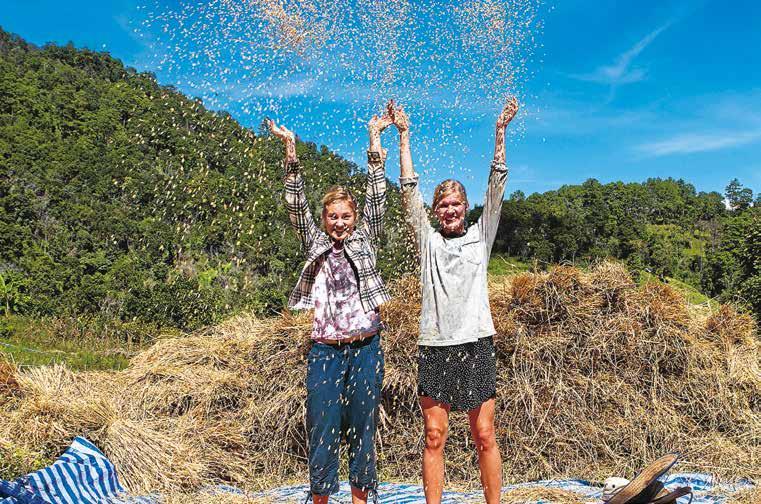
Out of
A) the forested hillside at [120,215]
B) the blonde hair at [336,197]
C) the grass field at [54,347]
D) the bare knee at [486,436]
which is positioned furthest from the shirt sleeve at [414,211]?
the forested hillside at [120,215]

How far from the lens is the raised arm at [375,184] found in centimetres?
321

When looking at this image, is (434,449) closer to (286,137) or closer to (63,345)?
(286,137)

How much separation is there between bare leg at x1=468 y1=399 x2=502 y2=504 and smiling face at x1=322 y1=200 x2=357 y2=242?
3.63ft

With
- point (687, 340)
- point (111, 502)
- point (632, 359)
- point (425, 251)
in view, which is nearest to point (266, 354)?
point (111, 502)

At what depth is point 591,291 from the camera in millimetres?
5328

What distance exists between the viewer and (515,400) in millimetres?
4816

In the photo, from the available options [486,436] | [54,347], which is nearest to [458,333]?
[486,436]

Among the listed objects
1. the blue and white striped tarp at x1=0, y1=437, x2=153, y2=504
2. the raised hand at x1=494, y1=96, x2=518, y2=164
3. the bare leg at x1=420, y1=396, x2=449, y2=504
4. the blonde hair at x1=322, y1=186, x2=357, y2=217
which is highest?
the raised hand at x1=494, y1=96, x2=518, y2=164

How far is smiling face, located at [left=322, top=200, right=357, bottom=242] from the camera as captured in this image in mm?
3150

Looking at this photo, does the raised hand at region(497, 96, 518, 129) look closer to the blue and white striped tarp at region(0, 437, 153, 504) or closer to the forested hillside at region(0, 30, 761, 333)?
the blue and white striped tarp at region(0, 437, 153, 504)

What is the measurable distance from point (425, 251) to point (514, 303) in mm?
2430

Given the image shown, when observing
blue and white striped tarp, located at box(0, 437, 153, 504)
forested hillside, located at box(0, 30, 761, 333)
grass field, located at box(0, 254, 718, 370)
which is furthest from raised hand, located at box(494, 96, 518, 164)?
forested hillside, located at box(0, 30, 761, 333)

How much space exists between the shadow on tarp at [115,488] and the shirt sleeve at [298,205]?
5.91ft

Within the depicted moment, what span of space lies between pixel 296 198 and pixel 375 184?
0.42 meters
